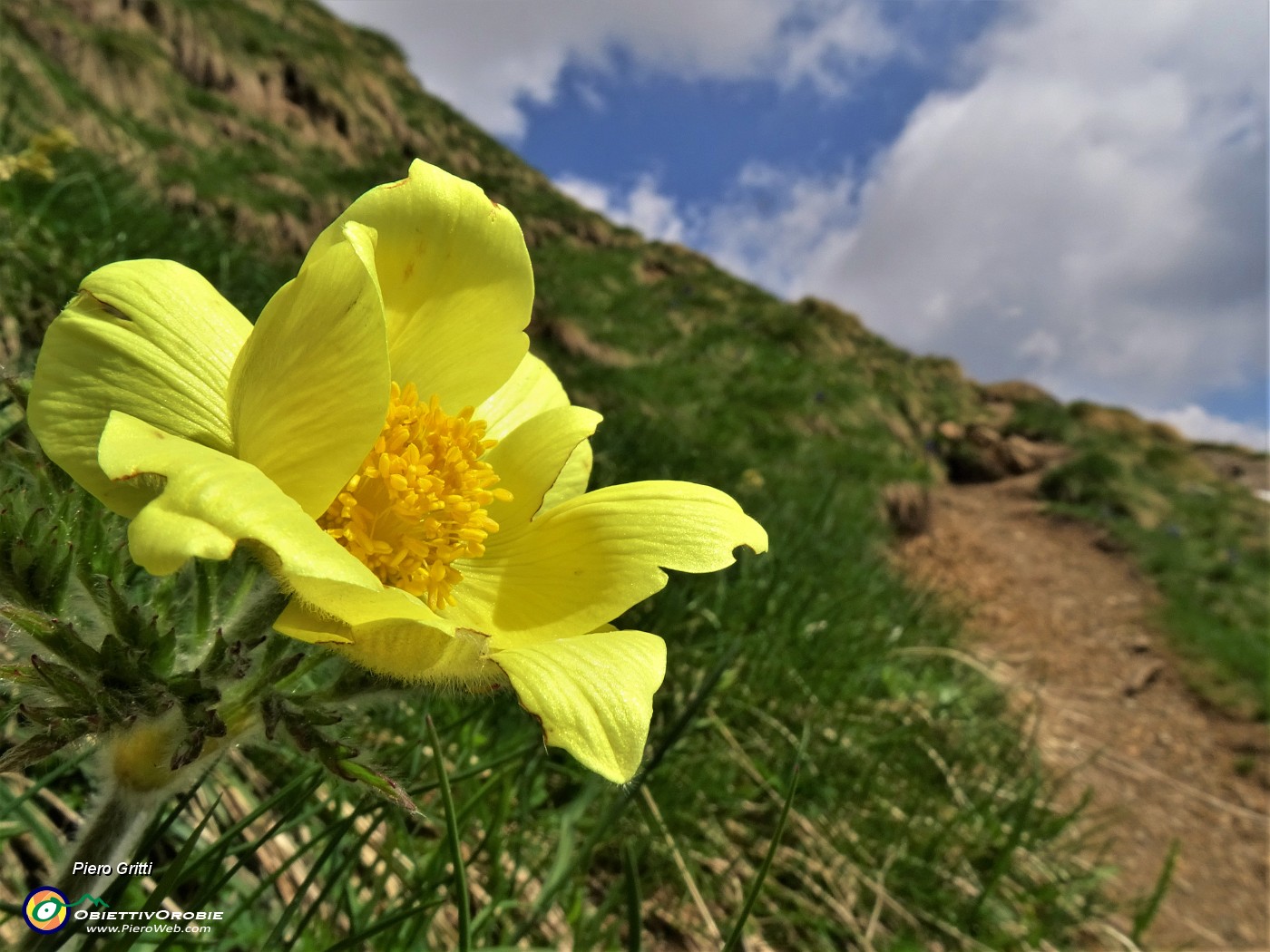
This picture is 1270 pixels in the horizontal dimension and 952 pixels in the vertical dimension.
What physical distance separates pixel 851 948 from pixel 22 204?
3.82m

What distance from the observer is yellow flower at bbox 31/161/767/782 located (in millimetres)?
611

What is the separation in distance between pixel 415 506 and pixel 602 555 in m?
0.22

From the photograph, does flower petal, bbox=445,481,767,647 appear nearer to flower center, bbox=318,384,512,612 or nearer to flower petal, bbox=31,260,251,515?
flower center, bbox=318,384,512,612

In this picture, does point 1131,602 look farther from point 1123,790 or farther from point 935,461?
point 935,461

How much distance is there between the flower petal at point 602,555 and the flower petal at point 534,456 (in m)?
0.04

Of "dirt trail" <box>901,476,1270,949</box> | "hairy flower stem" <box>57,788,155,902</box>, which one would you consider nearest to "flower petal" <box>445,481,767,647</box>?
"hairy flower stem" <box>57,788,155,902</box>

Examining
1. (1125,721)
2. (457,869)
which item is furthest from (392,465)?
(1125,721)

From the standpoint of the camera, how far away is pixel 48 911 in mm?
739

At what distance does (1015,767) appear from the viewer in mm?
2473

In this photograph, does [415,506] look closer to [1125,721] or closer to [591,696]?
[591,696]

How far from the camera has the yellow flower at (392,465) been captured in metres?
0.61

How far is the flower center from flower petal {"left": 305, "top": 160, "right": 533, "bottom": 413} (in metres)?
0.11

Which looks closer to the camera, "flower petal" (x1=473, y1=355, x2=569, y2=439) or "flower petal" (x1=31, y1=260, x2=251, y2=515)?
"flower petal" (x1=31, y1=260, x2=251, y2=515)

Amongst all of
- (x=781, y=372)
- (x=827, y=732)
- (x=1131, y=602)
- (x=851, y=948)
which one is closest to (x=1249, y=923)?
(x=827, y=732)
